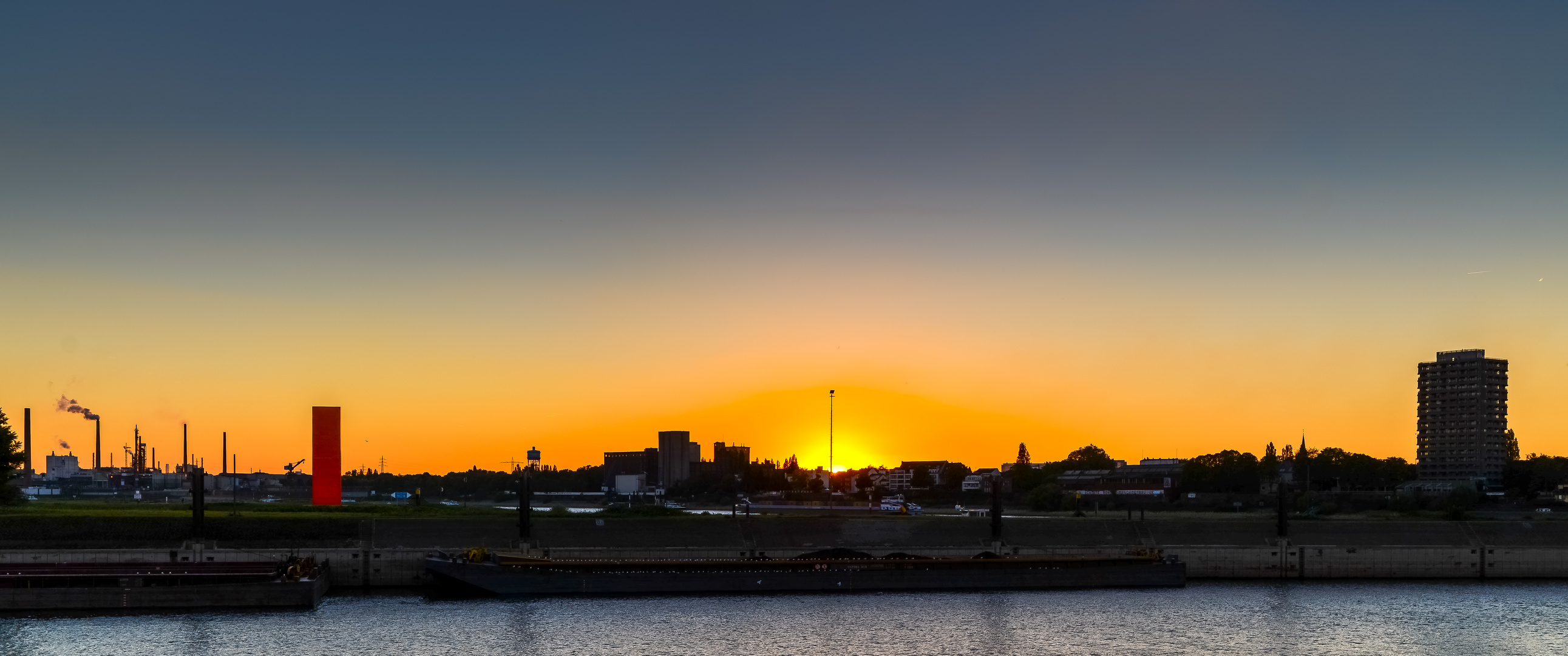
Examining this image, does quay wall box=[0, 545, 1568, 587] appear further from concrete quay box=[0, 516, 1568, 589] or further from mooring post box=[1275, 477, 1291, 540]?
mooring post box=[1275, 477, 1291, 540]

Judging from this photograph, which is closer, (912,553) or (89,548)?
(89,548)

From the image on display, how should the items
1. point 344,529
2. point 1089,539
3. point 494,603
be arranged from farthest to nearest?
point 1089,539
point 344,529
point 494,603

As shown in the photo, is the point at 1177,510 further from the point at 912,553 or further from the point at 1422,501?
the point at 912,553

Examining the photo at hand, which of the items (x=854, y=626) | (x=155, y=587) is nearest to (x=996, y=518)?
(x=854, y=626)

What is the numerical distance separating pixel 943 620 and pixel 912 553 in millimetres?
18253

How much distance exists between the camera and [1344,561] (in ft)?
288

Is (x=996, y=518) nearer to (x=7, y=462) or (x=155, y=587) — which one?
(x=155, y=587)

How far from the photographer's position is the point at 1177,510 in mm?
169000

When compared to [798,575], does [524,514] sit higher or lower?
higher

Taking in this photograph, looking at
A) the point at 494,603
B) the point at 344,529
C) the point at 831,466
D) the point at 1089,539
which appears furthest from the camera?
the point at 831,466

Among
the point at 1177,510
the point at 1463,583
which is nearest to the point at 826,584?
the point at 1463,583

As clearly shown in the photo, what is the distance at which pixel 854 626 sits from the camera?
210 ft

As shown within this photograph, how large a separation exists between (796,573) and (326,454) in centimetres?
4911

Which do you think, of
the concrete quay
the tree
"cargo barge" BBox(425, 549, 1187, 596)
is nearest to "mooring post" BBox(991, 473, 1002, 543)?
the concrete quay
